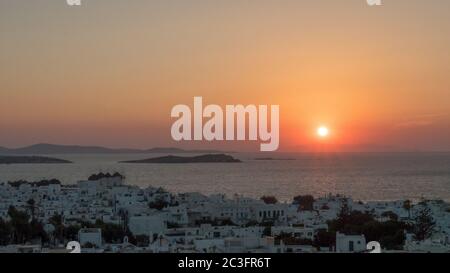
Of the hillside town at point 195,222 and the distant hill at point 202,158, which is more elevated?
the distant hill at point 202,158

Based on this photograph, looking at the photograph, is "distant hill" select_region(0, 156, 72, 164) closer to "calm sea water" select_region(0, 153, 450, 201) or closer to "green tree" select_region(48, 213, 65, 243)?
"calm sea water" select_region(0, 153, 450, 201)

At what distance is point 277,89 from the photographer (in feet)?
16.6

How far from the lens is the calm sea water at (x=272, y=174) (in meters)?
7.38

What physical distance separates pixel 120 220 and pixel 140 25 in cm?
296

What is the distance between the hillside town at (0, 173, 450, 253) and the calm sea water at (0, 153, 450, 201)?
301mm

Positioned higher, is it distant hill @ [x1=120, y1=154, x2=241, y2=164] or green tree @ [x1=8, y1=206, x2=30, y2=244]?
distant hill @ [x1=120, y1=154, x2=241, y2=164]

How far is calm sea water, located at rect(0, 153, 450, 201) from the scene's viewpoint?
7.38 meters

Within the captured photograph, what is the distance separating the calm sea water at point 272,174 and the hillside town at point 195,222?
0.30 m

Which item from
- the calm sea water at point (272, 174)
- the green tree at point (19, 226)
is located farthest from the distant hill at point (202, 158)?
the green tree at point (19, 226)

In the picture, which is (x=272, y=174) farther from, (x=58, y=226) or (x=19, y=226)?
(x=19, y=226)

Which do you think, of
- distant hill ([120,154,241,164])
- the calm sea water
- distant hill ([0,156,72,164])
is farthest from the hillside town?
distant hill ([120,154,241,164])

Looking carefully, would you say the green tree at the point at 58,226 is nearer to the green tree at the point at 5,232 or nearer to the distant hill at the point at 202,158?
the green tree at the point at 5,232

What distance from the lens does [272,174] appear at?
11.4 metres

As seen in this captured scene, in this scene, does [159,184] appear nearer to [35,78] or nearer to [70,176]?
[70,176]
